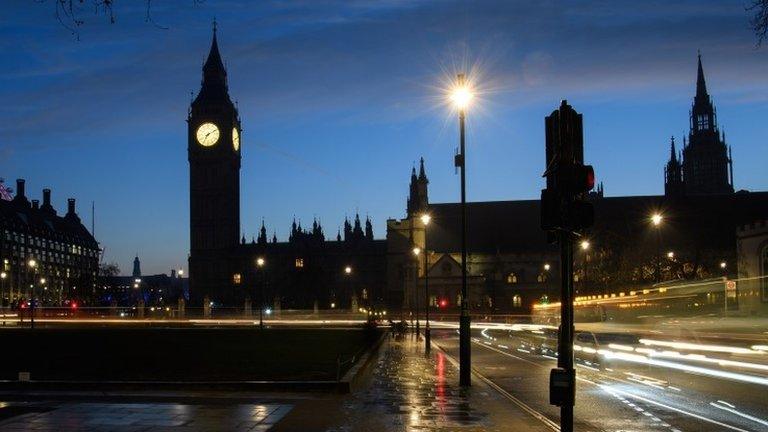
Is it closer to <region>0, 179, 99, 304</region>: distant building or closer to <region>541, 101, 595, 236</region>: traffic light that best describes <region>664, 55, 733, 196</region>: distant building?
<region>0, 179, 99, 304</region>: distant building

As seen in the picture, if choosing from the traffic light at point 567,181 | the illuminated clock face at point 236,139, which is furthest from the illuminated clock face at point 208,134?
the traffic light at point 567,181

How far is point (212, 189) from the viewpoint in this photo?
157m

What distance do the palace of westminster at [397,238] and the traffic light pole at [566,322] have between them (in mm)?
103336

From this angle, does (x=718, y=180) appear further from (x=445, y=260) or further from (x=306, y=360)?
(x=306, y=360)

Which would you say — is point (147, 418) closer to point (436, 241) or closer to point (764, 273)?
point (764, 273)

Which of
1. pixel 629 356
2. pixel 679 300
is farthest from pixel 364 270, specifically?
pixel 629 356

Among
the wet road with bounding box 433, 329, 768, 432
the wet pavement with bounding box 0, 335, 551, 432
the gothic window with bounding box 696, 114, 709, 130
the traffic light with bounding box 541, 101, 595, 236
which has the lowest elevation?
the wet road with bounding box 433, 329, 768, 432

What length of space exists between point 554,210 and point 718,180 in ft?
575

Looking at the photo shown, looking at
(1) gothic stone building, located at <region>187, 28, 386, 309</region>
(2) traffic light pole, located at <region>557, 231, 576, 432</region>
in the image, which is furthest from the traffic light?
(1) gothic stone building, located at <region>187, 28, 386, 309</region>

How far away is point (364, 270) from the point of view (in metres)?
154

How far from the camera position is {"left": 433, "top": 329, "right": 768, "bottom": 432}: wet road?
1563 centimetres

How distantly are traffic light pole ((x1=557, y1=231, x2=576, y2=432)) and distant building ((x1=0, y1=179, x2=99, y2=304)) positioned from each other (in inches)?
5219

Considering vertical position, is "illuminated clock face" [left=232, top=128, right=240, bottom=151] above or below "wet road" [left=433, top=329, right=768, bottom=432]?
above

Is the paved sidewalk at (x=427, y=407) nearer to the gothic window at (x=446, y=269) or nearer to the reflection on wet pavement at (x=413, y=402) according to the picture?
the reflection on wet pavement at (x=413, y=402)
